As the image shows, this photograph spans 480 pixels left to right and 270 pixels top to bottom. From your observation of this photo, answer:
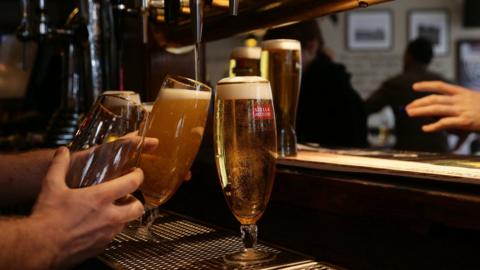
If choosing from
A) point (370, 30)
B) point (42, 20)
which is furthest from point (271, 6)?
point (370, 30)

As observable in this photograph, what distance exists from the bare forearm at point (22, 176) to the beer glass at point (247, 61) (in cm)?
53

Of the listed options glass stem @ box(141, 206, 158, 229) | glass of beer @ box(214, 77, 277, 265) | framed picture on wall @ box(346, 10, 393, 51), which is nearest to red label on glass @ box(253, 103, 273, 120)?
glass of beer @ box(214, 77, 277, 265)

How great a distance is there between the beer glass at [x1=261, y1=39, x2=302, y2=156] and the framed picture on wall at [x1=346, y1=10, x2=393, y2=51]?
4887 millimetres

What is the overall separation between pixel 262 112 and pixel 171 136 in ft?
0.70

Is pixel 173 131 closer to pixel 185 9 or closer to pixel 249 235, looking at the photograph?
pixel 249 235

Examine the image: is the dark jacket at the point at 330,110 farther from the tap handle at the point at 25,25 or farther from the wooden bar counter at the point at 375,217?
the wooden bar counter at the point at 375,217

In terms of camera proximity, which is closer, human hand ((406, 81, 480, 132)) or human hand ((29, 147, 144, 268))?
human hand ((29, 147, 144, 268))

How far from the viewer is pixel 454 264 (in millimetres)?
789

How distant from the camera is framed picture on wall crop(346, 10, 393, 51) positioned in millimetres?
5973

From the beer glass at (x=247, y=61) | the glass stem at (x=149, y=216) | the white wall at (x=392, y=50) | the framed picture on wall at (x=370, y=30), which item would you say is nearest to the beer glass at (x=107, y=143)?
the glass stem at (x=149, y=216)

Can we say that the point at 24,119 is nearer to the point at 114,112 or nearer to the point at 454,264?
the point at 114,112

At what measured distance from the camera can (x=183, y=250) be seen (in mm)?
887

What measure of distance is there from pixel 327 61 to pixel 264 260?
207 centimetres

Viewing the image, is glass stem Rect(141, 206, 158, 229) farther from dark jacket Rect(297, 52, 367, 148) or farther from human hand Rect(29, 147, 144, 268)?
dark jacket Rect(297, 52, 367, 148)
